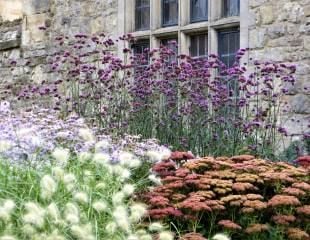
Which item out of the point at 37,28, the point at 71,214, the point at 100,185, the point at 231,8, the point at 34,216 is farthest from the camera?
the point at 37,28

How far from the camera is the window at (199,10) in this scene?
7.57 metres

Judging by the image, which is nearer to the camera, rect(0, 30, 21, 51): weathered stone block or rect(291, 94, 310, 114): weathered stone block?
rect(291, 94, 310, 114): weathered stone block

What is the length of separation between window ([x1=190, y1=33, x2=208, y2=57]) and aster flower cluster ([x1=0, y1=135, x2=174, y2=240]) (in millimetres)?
3634

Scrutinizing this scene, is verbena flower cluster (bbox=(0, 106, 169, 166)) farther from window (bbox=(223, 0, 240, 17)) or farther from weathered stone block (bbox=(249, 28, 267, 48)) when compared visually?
window (bbox=(223, 0, 240, 17))

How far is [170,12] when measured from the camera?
7980 mm

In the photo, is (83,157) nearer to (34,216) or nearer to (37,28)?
(34,216)

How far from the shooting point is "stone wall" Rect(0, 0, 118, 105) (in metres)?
8.76

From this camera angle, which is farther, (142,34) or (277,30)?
(142,34)

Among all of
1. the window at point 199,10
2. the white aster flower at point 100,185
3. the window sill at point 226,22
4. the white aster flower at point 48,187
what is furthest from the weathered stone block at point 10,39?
the white aster flower at point 48,187

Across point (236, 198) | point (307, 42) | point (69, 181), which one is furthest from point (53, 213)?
point (307, 42)

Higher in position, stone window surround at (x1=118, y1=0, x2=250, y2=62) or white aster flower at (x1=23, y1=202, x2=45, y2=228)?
stone window surround at (x1=118, y1=0, x2=250, y2=62)

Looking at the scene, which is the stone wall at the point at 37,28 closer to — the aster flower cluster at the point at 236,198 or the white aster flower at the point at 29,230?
the aster flower cluster at the point at 236,198

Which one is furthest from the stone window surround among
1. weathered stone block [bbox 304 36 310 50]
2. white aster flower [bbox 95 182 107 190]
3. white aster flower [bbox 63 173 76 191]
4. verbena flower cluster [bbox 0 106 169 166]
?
white aster flower [bbox 63 173 76 191]

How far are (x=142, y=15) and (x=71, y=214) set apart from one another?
219 inches
